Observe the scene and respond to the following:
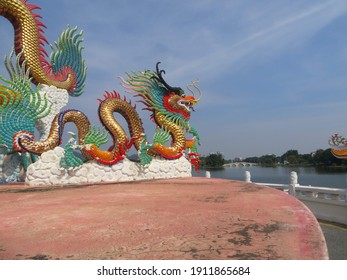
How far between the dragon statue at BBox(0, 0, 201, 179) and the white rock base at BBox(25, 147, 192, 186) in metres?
0.22

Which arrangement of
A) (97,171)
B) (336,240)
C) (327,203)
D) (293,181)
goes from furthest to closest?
(97,171) → (293,181) → (327,203) → (336,240)

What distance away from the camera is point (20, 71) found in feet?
29.8

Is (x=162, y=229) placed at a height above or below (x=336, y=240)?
above

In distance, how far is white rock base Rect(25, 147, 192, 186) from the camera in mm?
8422

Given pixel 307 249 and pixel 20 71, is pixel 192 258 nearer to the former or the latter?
pixel 307 249

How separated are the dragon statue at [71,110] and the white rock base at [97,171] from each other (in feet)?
0.71

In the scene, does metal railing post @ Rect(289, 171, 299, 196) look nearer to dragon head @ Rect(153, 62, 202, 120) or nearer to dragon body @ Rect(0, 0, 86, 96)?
dragon head @ Rect(153, 62, 202, 120)

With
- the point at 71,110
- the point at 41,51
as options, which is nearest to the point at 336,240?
the point at 71,110

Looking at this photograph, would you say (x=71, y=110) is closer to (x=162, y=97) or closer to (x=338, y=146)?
(x=162, y=97)

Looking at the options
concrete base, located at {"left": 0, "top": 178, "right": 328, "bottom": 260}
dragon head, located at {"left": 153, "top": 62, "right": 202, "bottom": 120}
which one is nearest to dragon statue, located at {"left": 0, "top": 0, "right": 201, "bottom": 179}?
dragon head, located at {"left": 153, "top": 62, "right": 202, "bottom": 120}

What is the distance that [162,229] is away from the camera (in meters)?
3.40

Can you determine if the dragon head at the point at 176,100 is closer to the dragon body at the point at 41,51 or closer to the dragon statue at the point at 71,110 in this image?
the dragon statue at the point at 71,110

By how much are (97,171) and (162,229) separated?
6193 mm

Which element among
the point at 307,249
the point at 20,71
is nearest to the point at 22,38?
the point at 20,71
